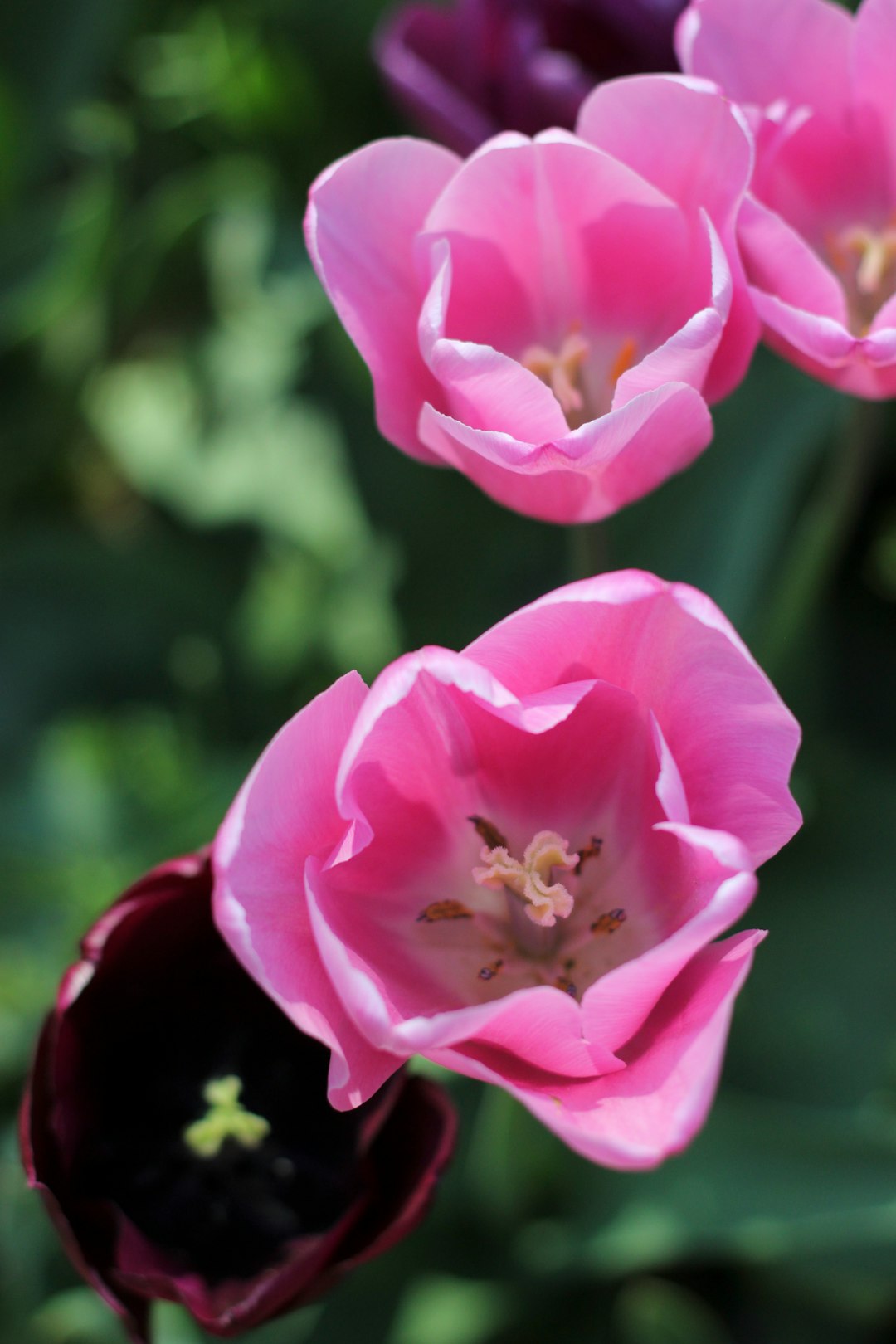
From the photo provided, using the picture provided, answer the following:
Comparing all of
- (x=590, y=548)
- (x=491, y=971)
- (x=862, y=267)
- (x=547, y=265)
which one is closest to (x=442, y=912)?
(x=491, y=971)

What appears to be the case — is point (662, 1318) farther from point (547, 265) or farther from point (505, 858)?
point (547, 265)

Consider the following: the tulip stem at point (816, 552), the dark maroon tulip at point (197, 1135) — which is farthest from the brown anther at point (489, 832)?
the tulip stem at point (816, 552)

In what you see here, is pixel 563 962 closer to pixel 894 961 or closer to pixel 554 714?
pixel 554 714

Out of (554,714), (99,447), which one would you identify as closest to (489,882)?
(554,714)

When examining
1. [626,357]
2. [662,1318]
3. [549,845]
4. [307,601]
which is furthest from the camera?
[307,601]

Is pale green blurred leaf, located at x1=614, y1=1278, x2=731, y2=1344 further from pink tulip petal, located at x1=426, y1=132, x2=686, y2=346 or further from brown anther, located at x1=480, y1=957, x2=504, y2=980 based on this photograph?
pink tulip petal, located at x1=426, y1=132, x2=686, y2=346
